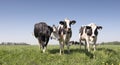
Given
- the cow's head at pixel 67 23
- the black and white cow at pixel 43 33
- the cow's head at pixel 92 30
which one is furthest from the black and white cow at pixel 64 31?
the cow's head at pixel 92 30

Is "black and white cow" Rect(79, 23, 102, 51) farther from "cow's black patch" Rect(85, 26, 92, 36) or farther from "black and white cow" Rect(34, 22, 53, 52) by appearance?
"black and white cow" Rect(34, 22, 53, 52)

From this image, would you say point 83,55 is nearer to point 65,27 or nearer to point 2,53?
point 65,27

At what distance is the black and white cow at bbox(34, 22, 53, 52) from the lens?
799 inches

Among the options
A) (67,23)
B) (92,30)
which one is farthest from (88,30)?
(67,23)

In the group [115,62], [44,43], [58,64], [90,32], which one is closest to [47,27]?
[44,43]

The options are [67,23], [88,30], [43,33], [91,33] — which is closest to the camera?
[67,23]

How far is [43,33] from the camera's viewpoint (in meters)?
20.5

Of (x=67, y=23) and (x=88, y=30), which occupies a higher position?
(x=67, y=23)

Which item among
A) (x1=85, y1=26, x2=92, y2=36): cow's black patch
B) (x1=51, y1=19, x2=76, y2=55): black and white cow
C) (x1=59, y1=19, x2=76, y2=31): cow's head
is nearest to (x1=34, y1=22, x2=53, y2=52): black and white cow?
(x1=51, y1=19, x2=76, y2=55): black and white cow

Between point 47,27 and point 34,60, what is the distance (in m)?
5.34

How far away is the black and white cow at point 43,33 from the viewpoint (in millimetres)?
20305

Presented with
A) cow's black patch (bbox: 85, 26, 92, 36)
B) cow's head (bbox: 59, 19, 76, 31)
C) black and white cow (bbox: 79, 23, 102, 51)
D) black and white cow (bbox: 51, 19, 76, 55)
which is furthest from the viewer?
cow's black patch (bbox: 85, 26, 92, 36)

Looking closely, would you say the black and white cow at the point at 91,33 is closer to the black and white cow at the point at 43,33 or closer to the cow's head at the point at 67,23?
the cow's head at the point at 67,23

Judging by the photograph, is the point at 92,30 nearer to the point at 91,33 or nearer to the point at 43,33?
the point at 91,33
